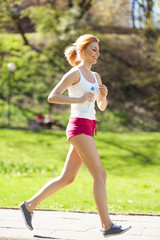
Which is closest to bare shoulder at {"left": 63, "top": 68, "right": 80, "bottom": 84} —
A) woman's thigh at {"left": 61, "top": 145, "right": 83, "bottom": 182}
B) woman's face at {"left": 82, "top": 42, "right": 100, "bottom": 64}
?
woman's face at {"left": 82, "top": 42, "right": 100, "bottom": 64}

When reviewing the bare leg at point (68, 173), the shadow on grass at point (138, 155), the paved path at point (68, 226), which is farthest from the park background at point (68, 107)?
the bare leg at point (68, 173)

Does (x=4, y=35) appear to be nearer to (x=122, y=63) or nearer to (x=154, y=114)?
(x=122, y=63)

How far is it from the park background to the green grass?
0.11 feet

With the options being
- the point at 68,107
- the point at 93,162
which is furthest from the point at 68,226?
the point at 68,107

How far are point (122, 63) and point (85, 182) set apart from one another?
1677 centimetres

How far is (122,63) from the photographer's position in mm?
25109

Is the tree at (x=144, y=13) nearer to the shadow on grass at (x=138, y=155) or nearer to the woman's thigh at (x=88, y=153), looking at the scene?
the shadow on grass at (x=138, y=155)

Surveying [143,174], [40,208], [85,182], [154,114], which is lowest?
[154,114]

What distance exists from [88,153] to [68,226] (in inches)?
41.2

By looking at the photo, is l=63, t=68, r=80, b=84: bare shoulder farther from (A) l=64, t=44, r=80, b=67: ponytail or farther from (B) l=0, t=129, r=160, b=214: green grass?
(B) l=0, t=129, r=160, b=214: green grass

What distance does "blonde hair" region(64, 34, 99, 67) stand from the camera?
13.5ft

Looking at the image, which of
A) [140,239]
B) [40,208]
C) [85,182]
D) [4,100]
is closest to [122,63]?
[4,100]

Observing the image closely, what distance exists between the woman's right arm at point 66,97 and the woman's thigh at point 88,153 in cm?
33

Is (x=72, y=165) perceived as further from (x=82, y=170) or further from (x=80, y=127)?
(x=82, y=170)
